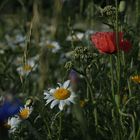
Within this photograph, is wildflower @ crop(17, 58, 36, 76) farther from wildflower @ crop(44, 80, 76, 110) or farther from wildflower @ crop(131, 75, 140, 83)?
wildflower @ crop(131, 75, 140, 83)

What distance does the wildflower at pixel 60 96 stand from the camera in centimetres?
146

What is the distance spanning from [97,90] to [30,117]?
372 millimetres

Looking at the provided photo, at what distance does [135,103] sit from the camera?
5.12 ft

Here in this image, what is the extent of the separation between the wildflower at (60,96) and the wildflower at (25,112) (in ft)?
0.18

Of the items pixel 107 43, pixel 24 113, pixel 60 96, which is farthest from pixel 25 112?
pixel 107 43

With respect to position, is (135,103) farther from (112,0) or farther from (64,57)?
(64,57)

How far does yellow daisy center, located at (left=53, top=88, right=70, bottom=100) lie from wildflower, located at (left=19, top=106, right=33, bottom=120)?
3.1 inches

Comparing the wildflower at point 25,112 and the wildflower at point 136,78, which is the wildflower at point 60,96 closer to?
the wildflower at point 25,112

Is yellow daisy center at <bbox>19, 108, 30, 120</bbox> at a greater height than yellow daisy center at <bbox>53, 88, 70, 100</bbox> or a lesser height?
lesser

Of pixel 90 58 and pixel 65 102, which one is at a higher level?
pixel 90 58

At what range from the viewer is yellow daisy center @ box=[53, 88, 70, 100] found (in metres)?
1.49

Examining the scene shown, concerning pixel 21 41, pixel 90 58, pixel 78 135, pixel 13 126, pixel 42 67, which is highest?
pixel 42 67

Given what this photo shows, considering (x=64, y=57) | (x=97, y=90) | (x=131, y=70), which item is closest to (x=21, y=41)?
(x=64, y=57)

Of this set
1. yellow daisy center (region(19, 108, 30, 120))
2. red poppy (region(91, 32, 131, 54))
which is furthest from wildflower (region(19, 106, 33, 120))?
red poppy (region(91, 32, 131, 54))
